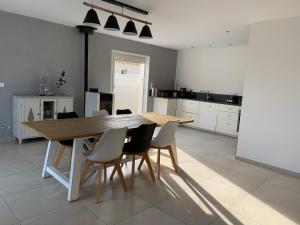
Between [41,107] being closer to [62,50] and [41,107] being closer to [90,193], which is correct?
[62,50]

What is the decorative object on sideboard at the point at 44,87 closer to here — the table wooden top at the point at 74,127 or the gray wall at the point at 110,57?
the gray wall at the point at 110,57

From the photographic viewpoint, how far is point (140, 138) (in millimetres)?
2928

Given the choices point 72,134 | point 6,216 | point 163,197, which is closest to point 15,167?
point 6,216

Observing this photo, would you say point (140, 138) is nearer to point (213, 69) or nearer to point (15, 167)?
point (15, 167)

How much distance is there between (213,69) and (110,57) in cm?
304

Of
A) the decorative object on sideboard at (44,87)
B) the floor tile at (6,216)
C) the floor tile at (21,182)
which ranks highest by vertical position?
the decorative object on sideboard at (44,87)

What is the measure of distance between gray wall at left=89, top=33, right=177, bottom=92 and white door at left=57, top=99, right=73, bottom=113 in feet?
2.95

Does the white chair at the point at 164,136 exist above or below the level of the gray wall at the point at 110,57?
below

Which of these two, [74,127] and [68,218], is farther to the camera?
[74,127]

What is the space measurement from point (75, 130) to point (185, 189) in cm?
158

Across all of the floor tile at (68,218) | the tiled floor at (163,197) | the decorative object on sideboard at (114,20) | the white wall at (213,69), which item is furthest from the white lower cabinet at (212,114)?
the floor tile at (68,218)

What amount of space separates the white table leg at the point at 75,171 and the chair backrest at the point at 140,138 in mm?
688

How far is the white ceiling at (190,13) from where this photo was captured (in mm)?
3219

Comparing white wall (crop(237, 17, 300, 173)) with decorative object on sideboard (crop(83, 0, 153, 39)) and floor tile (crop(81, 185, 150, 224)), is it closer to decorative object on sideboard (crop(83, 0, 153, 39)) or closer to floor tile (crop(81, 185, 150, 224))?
decorative object on sideboard (crop(83, 0, 153, 39))
